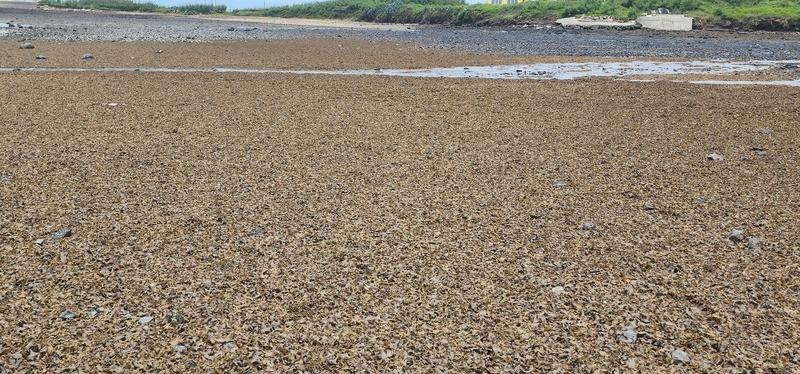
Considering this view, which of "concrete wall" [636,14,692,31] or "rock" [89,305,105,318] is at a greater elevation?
"concrete wall" [636,14,692,31]

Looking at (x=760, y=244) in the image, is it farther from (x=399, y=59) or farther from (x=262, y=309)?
(x=399, y=59)

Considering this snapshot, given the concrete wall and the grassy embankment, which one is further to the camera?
the grassy embankment

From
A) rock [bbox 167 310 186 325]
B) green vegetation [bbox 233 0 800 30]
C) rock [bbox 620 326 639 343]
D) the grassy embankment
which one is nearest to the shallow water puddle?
rock [bbox 620 326 639 343]

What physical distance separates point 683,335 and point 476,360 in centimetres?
127

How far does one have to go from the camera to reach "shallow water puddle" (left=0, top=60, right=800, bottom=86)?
17.8m

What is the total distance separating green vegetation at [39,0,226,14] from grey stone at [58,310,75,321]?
328ft

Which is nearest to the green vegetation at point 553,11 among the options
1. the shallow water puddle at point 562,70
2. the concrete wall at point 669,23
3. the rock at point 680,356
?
the concrete wall at point 669,23

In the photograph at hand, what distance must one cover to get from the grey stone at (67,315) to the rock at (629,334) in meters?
3.23

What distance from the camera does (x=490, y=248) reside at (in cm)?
537

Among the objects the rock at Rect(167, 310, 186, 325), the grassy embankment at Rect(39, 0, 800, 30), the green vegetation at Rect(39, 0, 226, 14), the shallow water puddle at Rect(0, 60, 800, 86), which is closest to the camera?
the rock at Rect(167, 310, 186, 325)

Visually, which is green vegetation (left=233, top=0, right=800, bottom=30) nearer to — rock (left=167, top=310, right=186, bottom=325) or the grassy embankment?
the grassy embankment

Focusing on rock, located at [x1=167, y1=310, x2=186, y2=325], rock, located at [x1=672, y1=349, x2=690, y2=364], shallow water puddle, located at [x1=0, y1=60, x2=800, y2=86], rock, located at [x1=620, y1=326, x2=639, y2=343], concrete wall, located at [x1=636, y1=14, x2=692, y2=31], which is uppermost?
concrete wall, located at [x1=636, y1=14, x2=692, y2=31]

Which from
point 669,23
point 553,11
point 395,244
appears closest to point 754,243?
point 395,244

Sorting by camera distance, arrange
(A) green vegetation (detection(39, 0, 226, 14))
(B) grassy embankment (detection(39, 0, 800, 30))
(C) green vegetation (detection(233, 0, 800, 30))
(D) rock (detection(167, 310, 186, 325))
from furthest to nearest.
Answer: (A) green vegetation (detection(39, 0, 226, 14)) < (B) grassy embankment (detection(39, 0, 800, 30)) < (C) green vegetation (detection(233, 0, 800, 30)) < (D) rock (detection(167, 310, 186, 325))
